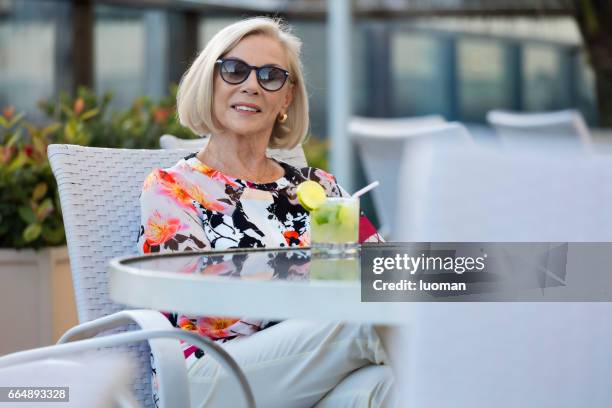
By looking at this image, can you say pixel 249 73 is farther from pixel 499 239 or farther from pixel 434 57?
pixel 434 57

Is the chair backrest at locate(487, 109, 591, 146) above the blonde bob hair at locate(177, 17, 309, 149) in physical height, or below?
below

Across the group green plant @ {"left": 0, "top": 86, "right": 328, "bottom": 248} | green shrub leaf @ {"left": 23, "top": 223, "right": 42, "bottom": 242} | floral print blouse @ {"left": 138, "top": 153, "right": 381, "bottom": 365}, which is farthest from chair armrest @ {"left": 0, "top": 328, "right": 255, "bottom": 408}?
green shrub leaf @ {"left": 23, "top": 223, "right": 42, "bottom": 242}

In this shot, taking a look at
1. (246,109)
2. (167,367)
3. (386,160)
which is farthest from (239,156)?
(386,160)

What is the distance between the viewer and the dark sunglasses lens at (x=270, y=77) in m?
2.76

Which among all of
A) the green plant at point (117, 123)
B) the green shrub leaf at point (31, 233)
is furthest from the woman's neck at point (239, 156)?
the green plant at point (117, 123)

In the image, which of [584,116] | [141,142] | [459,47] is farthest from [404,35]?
[141,142]

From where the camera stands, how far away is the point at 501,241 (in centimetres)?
139

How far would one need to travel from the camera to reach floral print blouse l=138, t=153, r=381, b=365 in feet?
7.80

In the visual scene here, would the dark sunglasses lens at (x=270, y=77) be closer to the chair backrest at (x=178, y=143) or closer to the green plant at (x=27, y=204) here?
the chair backrest at (x=178, y=143)

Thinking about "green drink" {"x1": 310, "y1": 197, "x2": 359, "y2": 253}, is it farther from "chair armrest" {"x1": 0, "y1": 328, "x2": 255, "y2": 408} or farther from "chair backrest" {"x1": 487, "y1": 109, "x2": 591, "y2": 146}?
"chair backrest" {"x1": 487, "y1": 109, "x2": 591, "y2": 146}

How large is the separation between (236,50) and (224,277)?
109 centimetres

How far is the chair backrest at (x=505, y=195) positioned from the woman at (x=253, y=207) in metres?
0.83

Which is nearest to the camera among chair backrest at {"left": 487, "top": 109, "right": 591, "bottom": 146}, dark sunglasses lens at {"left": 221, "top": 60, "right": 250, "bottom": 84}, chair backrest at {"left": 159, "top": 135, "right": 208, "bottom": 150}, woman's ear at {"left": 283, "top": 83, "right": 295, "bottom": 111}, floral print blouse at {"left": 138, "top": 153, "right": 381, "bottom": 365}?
floral print blouse at {"left": 138, "top": 153, "right": 381, "bottom": 365}

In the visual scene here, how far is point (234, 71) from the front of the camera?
8.97ft
